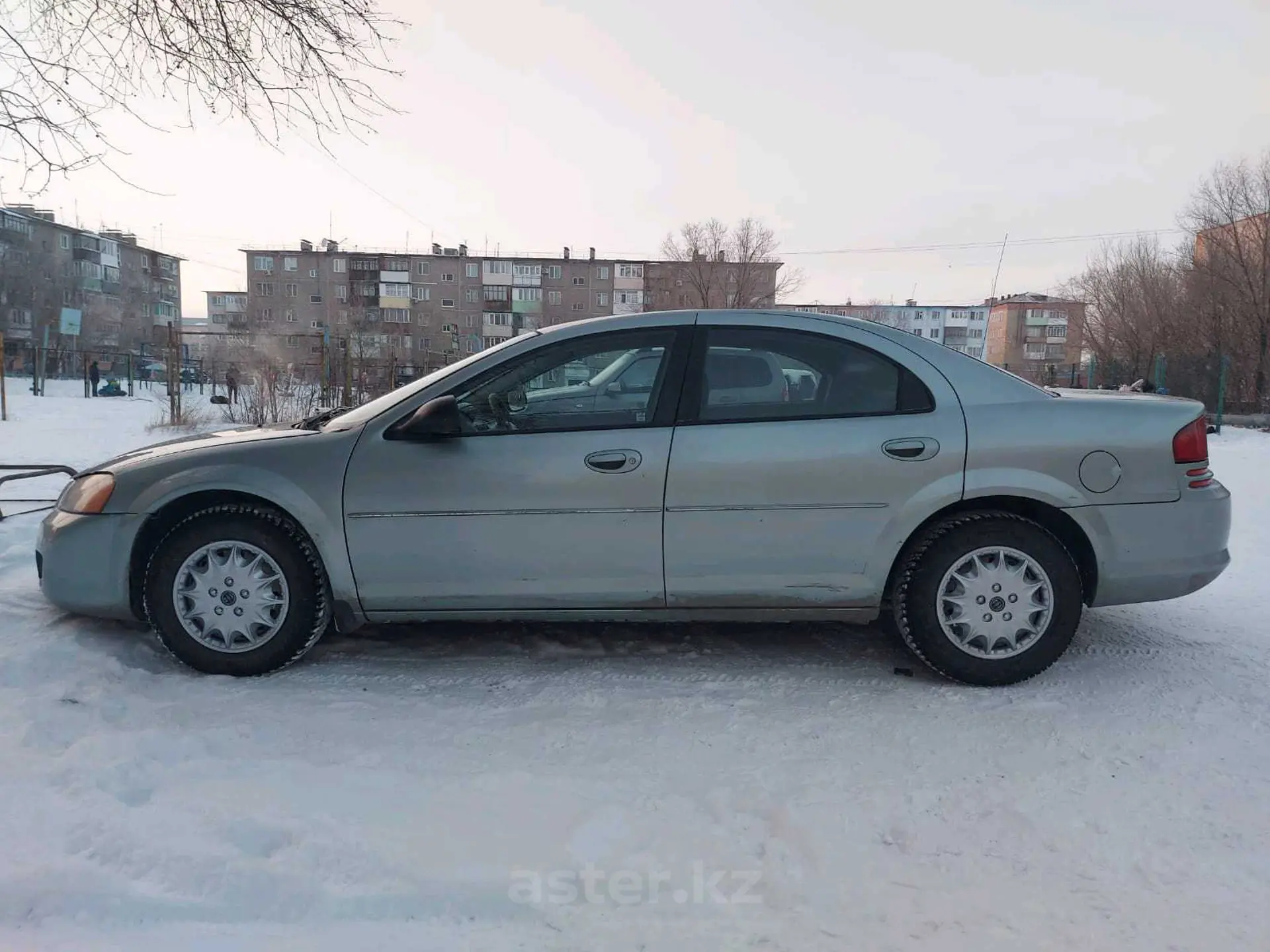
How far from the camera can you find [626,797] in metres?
2.54

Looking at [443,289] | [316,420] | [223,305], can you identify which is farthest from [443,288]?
[316,420]

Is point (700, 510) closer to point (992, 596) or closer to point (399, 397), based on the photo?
point (992, 596)

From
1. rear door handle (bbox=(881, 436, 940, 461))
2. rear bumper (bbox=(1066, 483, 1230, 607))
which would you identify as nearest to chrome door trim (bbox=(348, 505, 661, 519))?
rear door handle (bbox=(881, 436, 940, 461))

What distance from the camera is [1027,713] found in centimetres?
314

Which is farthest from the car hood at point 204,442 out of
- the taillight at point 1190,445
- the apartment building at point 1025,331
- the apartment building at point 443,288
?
the apartment building at point 443,288

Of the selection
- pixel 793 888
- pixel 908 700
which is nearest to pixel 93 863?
pixel 793 888

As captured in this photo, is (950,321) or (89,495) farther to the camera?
(950,321)

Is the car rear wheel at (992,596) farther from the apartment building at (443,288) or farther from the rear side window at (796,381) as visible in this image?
the apartment building at (443,288)

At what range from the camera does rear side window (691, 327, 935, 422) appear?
3.38m

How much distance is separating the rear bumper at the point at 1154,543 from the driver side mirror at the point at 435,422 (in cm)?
257

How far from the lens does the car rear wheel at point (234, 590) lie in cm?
339

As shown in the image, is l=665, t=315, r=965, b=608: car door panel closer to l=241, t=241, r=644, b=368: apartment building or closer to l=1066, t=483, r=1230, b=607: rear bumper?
l=1066, t=483, r=1230, b=607: rear bumper

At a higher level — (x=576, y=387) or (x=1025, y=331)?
(x=1025, y=331)

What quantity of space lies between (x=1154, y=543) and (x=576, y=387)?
2.48 meters
